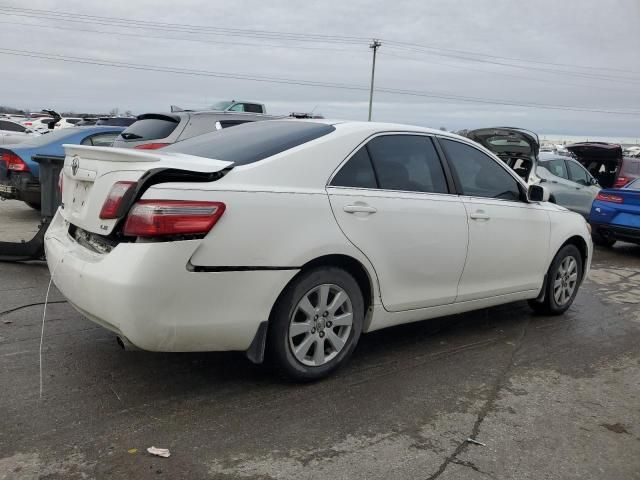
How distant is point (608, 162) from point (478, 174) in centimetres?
1343

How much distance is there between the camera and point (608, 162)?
16688 millimetres

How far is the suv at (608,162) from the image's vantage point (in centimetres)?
1544

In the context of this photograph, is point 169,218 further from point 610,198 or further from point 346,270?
point 610,198

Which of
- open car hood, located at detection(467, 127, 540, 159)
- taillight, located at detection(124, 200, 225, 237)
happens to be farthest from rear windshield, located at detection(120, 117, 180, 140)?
taillight, located at detection(124, 200, 225, 237)

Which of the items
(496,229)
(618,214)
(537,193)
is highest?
(537,193)

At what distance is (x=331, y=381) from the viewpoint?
3.98 metres

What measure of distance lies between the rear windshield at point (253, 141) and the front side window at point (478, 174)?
1.16 metres

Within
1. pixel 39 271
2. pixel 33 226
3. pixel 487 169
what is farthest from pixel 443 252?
pixel 33 226

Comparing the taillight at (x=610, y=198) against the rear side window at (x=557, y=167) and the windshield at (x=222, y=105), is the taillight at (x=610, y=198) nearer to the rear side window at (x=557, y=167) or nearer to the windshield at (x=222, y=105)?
the rear side window at (x=557, y=167)

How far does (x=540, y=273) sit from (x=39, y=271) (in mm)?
4926

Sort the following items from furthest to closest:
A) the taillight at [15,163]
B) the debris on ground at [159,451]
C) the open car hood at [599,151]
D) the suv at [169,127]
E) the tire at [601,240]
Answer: the open car hood at [599,151] < the tire at [601,240] < the taillight at [15,163] < the suv at [169,127] < the debris on ground at [159,451]

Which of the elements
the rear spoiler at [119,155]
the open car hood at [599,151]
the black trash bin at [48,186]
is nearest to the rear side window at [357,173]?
the rear spoiler at [119,155]

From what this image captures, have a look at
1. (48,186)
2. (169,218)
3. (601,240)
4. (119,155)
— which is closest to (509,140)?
(601,240)

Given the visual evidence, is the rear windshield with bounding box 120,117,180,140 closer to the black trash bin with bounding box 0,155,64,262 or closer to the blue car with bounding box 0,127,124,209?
the blue car with bounding box 0,127,124,209
